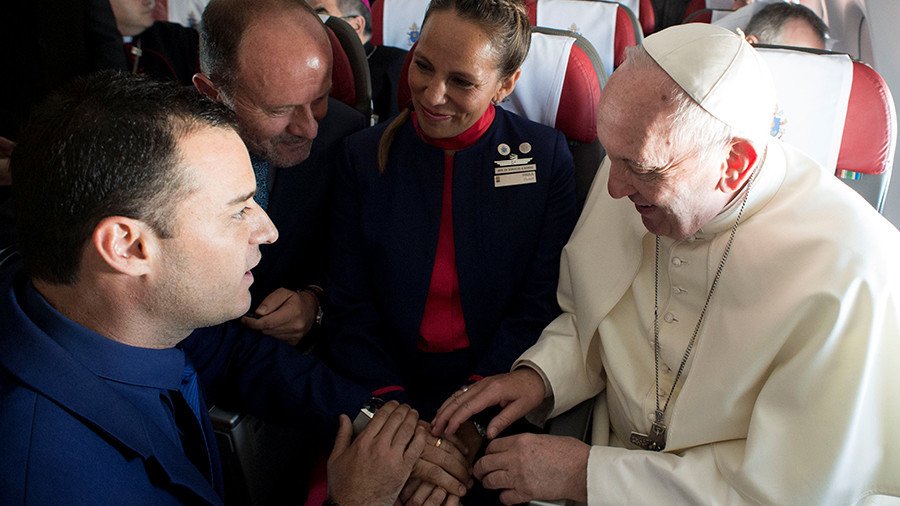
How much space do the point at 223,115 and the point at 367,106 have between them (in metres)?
1.23

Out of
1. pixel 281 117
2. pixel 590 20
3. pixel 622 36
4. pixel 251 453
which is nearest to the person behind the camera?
pixel 251 453

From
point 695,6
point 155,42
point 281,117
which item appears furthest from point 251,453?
point 695,6

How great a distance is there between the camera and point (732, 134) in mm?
1350

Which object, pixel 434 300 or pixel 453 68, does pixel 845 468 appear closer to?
pixel 434 300

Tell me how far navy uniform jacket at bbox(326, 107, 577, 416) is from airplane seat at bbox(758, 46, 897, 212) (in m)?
0.66

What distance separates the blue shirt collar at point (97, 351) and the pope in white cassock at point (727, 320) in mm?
711

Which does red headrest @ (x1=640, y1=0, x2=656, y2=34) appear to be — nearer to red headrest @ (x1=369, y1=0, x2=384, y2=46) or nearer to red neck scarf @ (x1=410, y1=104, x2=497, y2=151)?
red headrest @ (x1=369, y1=0, x2=384, y2=46)

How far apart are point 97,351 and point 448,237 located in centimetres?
103

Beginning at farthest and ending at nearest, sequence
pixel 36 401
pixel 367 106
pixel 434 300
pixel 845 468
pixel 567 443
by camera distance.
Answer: pixel 367 106, pixel 434 300, pixel 567 443, pixel 845 468, pixel 36 401

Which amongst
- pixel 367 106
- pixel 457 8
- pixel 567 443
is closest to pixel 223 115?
pixel 457 8

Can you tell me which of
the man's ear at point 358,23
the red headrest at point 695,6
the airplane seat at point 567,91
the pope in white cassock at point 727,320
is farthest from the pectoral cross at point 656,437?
the red headrest at point 695,6

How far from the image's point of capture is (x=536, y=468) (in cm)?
153

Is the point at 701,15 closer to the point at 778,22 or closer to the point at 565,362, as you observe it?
the point at 778,22

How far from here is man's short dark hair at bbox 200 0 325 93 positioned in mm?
1827
